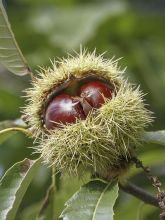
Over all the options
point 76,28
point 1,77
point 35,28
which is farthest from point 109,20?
point 1,77

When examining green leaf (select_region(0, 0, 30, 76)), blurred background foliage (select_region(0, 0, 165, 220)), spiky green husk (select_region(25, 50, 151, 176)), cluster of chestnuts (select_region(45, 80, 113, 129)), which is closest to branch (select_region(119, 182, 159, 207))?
spiky green husk (select_region(25, 50, 151, 176))

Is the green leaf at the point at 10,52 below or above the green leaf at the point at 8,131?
above

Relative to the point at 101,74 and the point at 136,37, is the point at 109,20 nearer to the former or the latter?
the point at 136,37

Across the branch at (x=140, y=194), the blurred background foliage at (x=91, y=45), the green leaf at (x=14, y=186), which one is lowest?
the branch at (x=140, y=194)

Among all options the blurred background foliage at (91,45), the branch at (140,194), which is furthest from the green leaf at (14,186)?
the blurred background foliage at (91,45)

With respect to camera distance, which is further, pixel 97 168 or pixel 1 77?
pixel 1 77

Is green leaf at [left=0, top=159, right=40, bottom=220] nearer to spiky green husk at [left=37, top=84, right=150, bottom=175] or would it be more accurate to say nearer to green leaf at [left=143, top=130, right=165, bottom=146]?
spiky green husk at [left=37, top=84, right=150, bottom=175]

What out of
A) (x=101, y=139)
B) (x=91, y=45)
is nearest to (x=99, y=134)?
(x=101, y=139)

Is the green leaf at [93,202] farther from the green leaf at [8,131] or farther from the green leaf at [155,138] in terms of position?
the green leaf at [8,131]
